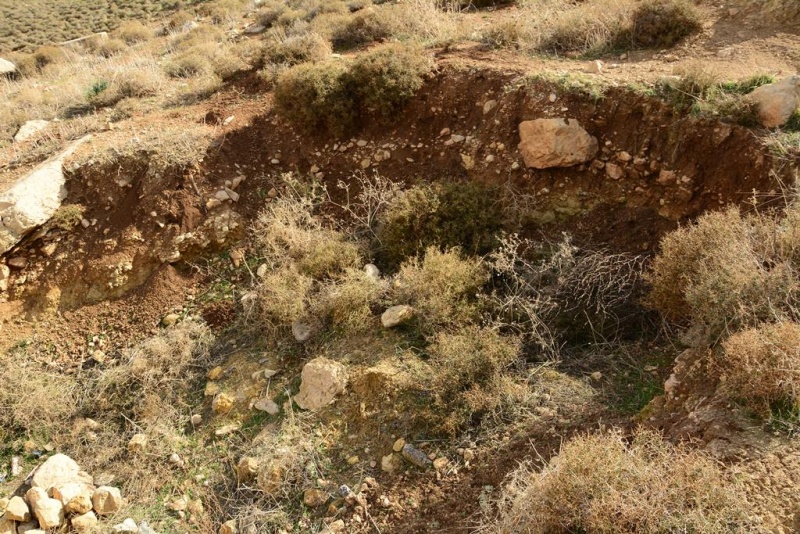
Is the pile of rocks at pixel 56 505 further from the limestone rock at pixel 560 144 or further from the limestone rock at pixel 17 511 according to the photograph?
the limestone rock at pixel 560 144

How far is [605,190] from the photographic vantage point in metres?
5.09

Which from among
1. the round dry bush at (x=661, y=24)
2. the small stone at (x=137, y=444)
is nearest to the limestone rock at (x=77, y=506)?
the small stone at (x=137, y=444)

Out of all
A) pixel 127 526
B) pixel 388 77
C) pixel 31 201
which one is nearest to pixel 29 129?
pixel 31 201

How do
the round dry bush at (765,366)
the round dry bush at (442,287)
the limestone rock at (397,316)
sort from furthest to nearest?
the limestone rock at (397,316)
the round dry bush at (442,287)
the round dry bush at (765,366)

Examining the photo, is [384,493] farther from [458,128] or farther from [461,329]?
[458,128]

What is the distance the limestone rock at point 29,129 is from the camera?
24.9ft

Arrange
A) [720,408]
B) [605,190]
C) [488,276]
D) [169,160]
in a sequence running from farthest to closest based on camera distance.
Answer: [169,160]
[605,190]
[488,276]
[720,408]

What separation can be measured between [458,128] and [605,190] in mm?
1778

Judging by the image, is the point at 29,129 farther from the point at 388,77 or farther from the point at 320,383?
the point at 320,383

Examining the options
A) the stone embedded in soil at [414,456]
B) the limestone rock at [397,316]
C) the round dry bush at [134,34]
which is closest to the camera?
the stone embedded in soil at [414,456]

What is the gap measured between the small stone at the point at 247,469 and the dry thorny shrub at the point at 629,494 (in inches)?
74.2

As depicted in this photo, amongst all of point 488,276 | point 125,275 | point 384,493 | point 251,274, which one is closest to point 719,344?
point 488,276

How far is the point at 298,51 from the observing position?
7.78m

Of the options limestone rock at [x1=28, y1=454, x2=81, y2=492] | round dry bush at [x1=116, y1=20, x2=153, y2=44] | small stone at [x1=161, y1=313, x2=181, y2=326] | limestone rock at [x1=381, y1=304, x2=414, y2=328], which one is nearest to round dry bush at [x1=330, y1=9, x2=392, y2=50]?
small stone at [x1=161, y1=313, x2=181, y2=326]
